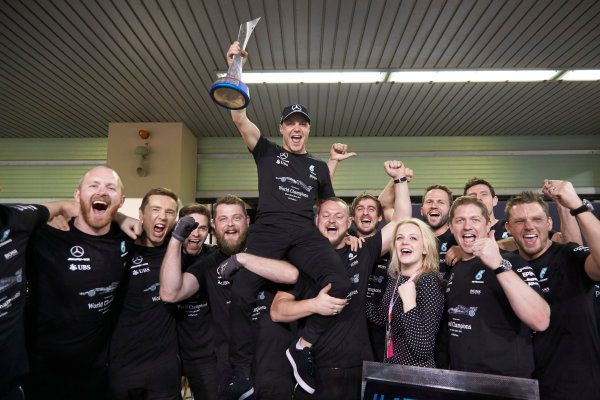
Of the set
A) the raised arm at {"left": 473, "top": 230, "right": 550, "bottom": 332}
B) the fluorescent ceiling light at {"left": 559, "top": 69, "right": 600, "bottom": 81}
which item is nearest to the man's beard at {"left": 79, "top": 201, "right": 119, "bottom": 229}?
the raised arm at {"left": 473, "top": 230, "right": 550, "bottom": 332}

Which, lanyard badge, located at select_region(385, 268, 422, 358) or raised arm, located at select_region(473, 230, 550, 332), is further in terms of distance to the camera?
lanyard badge, located at select_region(385, 268, 422, 358)

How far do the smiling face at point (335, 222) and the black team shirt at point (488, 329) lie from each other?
A: 1056 millimetres

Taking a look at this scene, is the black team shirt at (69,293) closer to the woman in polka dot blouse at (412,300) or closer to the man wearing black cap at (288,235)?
the man wearing black cap at (288,235)

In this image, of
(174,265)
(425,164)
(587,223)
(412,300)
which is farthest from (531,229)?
(425,164)

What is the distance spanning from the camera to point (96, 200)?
278 centimetres

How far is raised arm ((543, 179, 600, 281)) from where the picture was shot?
95.2 inches

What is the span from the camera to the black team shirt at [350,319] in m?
2.66

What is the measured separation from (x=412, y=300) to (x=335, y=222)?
1.08 m

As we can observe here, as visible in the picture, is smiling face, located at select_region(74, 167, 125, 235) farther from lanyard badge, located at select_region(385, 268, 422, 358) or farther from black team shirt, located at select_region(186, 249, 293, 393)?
lanyard badge, located at select_region(385, 268, 422, 358)

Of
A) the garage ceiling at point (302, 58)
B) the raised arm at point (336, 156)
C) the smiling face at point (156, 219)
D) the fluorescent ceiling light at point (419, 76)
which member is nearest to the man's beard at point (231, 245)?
the smiling face at point (156, 219)

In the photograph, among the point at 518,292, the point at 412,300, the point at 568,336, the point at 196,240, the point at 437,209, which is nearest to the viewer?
the point at 518,292

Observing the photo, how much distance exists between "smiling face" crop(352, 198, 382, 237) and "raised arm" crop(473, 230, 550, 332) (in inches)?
68.6

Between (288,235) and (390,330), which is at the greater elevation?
(288,235)

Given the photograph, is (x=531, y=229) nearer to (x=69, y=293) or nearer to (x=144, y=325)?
(x=144, y=325)
